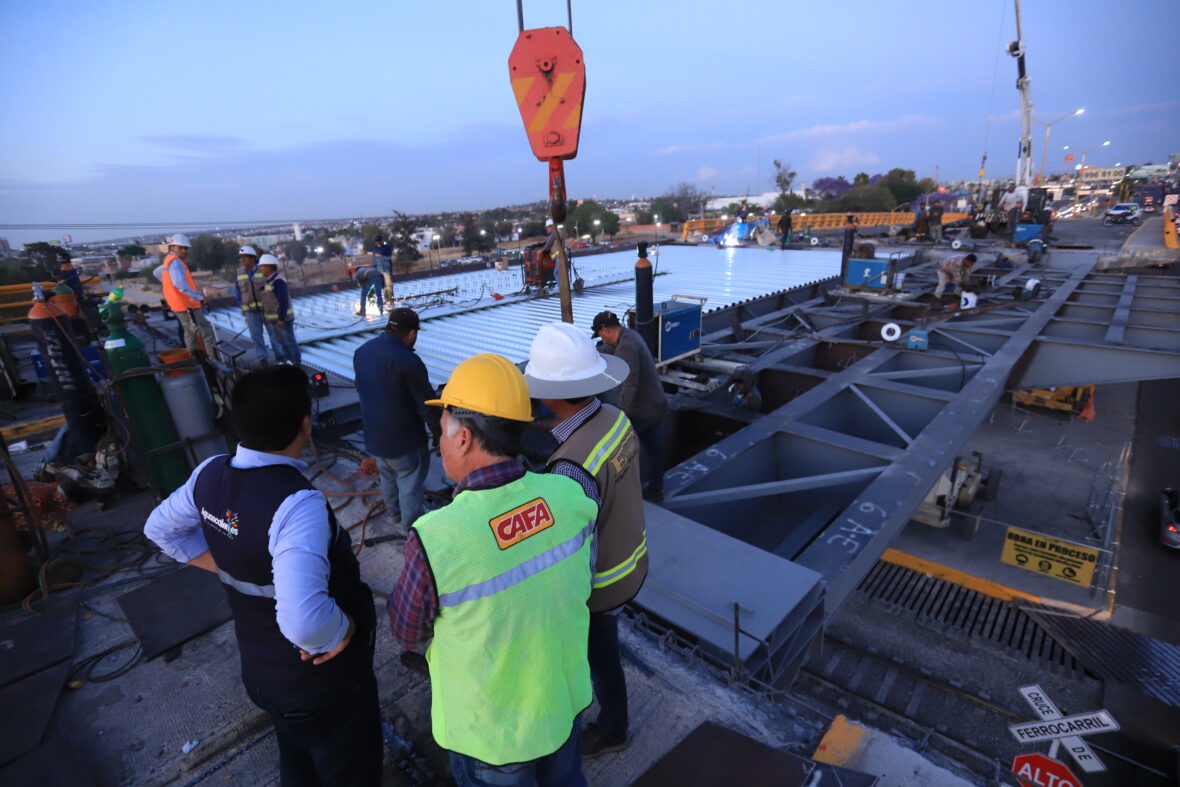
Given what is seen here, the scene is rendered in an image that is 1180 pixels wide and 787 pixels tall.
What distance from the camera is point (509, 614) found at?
4.85ft

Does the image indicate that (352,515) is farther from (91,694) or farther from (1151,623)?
(1151,623)

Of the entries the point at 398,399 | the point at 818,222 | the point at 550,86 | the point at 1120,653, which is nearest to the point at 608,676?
the point at 398,399

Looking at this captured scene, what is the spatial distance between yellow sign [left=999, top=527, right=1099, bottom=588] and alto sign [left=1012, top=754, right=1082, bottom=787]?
548cm

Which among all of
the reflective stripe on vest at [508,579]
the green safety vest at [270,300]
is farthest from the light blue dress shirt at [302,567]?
the green safety vest at [270,300]

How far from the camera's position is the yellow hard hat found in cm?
161

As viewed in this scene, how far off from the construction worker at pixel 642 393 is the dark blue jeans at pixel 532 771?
2468 mm

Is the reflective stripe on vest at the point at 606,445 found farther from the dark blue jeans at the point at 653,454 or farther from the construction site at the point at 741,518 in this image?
the dark blue jeans at the point at 653,454

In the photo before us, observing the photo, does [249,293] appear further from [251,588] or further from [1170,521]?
[1170,521]

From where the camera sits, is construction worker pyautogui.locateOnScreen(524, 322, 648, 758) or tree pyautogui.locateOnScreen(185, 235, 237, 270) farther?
tree pyautogui.locateOnScreen(185, 235, 237, 270)

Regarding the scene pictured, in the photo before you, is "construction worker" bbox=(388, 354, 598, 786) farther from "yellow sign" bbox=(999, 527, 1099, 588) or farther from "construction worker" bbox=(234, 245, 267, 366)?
"yellow sign" bbox=(999, 527, 1099, 588)

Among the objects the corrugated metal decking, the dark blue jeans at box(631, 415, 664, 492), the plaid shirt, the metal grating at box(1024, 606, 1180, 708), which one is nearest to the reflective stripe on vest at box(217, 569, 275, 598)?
the plaid shirt

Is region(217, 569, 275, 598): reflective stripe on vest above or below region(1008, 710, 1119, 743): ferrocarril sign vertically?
above

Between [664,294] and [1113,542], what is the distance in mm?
11020

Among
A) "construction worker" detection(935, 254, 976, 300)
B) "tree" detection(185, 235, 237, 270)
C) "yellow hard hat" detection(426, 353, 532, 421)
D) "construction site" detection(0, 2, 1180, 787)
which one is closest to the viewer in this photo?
"yellow hard hat" detection(426, 353, 532, 421)
